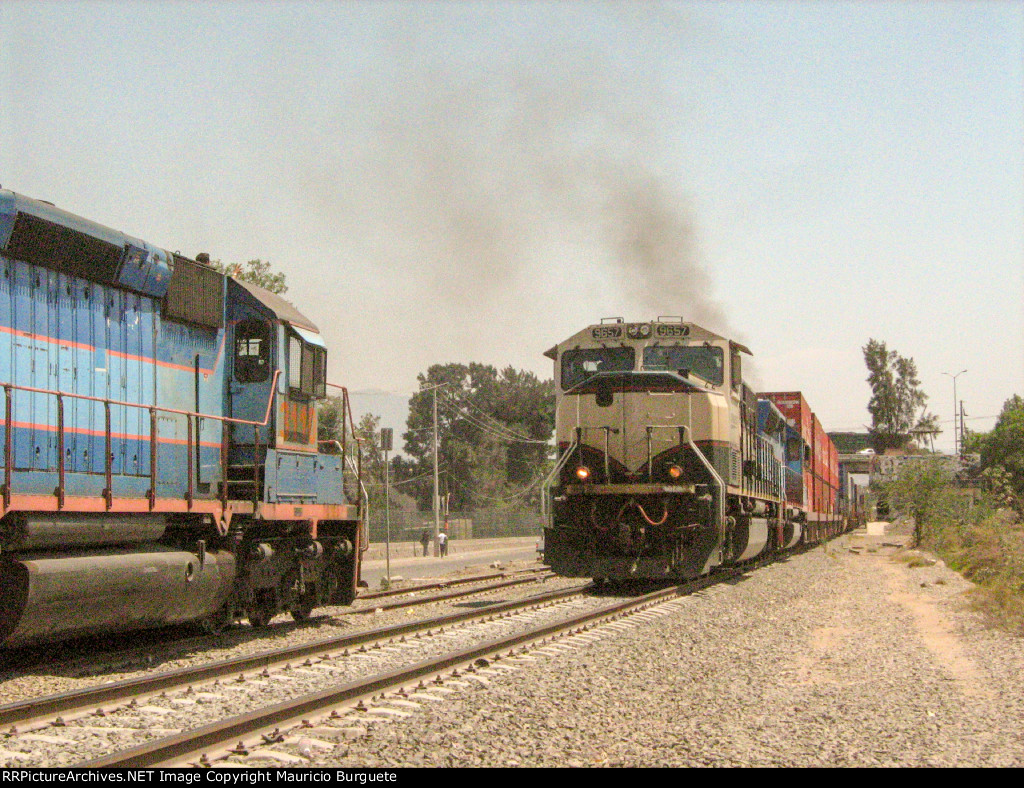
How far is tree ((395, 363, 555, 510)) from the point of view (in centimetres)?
7675

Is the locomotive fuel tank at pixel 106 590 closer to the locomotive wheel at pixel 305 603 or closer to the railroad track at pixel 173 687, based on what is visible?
the railroad track at pixel 173 687

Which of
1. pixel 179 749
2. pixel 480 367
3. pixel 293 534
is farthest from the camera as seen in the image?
pixel 480 367

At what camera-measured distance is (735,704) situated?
6836mm

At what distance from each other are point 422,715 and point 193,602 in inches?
143

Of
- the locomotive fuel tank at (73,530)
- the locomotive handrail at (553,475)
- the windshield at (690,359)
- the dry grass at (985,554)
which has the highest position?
the windshield at (690,359)

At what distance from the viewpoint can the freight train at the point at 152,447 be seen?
25.6ft

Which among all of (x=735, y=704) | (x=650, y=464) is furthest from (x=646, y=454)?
(x=735, y=704)

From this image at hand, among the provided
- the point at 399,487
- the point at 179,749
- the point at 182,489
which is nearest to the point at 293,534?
the point at 182,489

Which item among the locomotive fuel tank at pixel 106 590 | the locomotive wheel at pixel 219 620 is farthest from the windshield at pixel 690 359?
the locomotive fuel tank at pixel 106 590

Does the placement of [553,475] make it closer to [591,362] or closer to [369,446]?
[591,362]

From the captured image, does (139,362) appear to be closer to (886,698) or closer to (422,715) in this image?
(422,715)

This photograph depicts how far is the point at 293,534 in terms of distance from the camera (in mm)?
11031

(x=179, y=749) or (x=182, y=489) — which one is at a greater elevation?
Result: (x=182, y=489)

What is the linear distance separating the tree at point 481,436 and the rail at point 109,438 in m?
64.8
